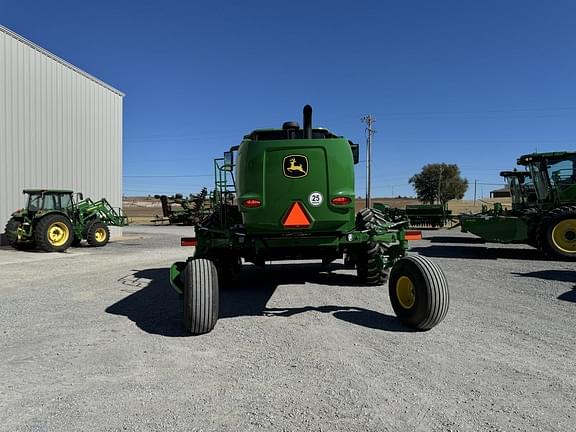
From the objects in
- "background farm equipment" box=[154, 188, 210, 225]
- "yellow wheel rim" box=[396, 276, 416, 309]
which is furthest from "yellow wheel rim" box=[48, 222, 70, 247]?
"background farm equipment" box=[154, 188, 210, 225]

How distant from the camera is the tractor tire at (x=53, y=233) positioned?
14.3 m

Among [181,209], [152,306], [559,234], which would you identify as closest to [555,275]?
[559,234]

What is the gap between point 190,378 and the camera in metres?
3.50

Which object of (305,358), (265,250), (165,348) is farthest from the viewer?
(265,250)

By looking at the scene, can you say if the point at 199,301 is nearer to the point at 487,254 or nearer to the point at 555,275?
the point at 555,275

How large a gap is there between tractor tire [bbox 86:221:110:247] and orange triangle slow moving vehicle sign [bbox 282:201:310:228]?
14.2 metres

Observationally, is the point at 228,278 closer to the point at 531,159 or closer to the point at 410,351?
the point at 410,351

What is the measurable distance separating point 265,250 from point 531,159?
415 inches

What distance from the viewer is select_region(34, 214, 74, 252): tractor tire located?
14.3m

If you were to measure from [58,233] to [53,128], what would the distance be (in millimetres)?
6457

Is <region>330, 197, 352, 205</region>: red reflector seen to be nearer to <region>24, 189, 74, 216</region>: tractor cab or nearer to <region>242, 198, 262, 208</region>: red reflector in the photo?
<region>242, 198, 262, 208</region>: red reflector

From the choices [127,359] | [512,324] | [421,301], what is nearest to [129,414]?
[127,359]

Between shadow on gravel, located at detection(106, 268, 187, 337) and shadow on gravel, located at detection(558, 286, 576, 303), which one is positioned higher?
shadow on gravel, located at detection(558, 286, 576, 303)

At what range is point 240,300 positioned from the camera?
646 centimetres
